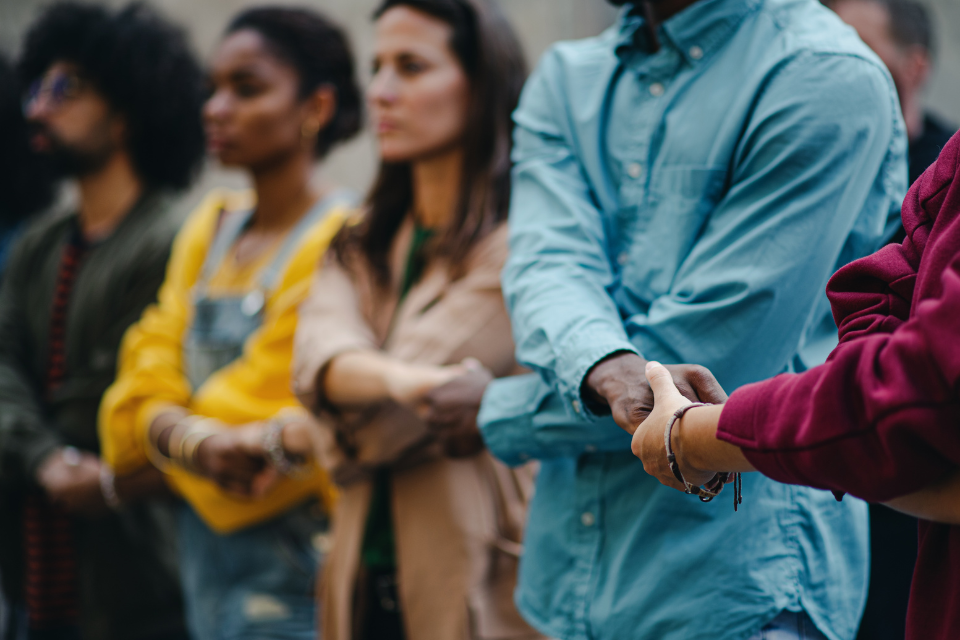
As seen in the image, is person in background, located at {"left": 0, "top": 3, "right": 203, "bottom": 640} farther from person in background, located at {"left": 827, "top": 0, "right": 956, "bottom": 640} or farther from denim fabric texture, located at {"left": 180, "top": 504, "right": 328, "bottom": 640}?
person in background, located at {"left": 827, "top": 0, "right": 956, "bottom": 640}

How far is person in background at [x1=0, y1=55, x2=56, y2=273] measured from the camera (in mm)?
4824

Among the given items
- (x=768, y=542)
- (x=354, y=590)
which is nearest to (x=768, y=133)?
(x=768, y=542)

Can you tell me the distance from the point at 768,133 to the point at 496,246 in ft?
3.07

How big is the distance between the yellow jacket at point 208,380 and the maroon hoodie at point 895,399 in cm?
189

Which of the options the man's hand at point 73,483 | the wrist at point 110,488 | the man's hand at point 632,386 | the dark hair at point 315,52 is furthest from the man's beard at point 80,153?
the man's hand at point 632,386

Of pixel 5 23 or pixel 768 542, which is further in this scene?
pixel 5 23

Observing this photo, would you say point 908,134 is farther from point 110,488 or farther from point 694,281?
point 110,488

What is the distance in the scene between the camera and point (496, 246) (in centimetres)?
228

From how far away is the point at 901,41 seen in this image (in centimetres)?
284

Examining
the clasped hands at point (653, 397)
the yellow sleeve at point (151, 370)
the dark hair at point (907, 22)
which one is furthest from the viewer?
the yellow sleeve at point (151, 370)

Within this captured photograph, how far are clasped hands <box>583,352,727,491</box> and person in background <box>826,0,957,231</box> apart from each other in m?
1.70

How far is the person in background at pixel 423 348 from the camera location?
215 centimetres

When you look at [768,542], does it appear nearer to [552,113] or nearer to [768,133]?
[768,133]

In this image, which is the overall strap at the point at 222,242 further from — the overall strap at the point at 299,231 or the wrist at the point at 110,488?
the wrist at the point at 110,488
